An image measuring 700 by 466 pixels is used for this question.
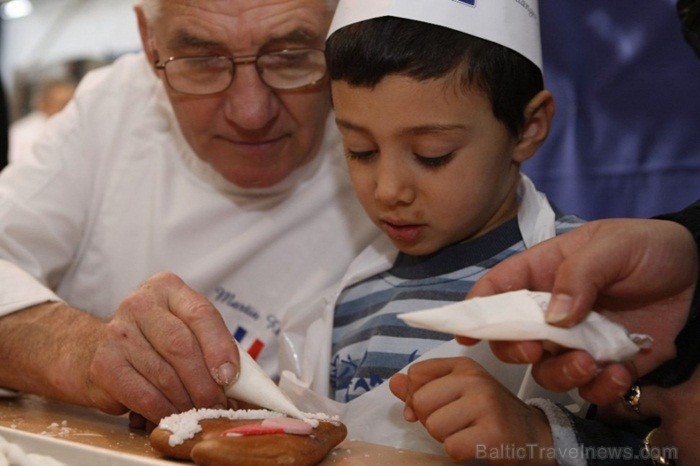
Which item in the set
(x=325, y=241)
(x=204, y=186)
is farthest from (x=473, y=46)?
(x=204, y=186)

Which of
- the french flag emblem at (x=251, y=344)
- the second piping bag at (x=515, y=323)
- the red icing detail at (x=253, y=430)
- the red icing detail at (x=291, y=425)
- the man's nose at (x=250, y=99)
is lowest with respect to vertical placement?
the french flag emblem at (x=251, y=344)

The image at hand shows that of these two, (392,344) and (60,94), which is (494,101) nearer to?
(392,344)

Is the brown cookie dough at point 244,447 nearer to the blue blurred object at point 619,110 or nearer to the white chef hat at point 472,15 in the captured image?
the white chef hat at point 472,15

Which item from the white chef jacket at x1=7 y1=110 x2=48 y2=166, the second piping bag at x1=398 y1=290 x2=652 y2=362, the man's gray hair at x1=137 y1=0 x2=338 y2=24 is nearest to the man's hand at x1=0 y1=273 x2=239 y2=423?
the second piping bag at x1=398 y1=290 x2=652 y2=362

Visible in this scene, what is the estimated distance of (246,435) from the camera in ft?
3.14

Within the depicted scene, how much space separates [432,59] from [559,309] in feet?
1.61

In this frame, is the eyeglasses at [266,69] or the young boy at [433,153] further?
the eyeglasses at [266,69]

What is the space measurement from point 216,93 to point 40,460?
750 millimetres

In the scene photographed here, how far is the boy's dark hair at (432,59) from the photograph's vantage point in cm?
125

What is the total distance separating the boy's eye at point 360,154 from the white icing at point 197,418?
40 cm

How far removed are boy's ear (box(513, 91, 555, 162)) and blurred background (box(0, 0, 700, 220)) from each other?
47cm

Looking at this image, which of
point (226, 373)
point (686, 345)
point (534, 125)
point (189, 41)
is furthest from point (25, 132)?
point (686, 345)

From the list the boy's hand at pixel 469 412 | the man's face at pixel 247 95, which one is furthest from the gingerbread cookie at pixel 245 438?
the man's face at pixel 247 95

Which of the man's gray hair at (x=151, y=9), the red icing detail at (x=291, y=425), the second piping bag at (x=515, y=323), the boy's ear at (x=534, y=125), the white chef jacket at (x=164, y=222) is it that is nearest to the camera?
the second piping bag at (x=515, y=323)
